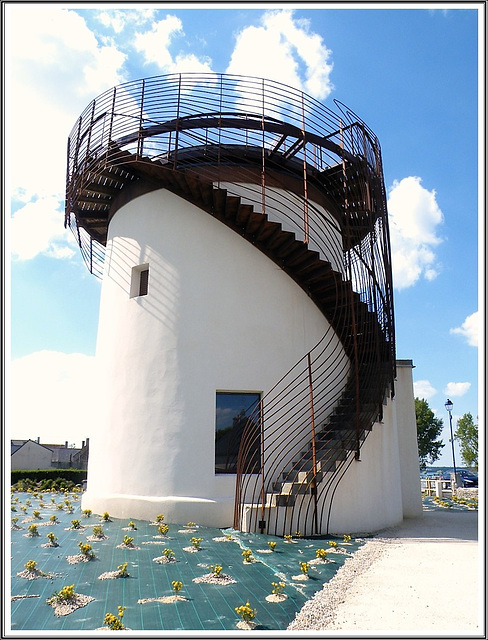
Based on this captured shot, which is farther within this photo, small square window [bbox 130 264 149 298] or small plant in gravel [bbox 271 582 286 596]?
small square window [bbox 130 264 149 298]

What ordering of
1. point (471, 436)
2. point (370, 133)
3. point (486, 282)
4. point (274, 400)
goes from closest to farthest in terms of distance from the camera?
point (486, 282) < point (274, 400) < point (370, 133) < point (471, 436)

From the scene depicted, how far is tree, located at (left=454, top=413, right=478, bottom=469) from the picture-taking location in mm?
56531

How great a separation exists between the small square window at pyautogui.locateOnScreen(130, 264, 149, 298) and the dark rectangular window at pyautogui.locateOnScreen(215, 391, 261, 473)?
10.4ft

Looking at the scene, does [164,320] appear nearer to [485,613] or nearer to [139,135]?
[139,135]

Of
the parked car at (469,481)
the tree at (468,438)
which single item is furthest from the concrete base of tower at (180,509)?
the tree at (468,438)

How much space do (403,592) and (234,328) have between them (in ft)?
20.5

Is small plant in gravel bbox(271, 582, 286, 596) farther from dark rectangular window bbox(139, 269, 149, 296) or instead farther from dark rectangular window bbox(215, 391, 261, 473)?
dark rectangular window bbox(139, 269, 149, 296)

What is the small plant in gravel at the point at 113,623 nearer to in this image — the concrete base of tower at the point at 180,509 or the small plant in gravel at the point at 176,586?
the small plant in gravel at the point at 176,586

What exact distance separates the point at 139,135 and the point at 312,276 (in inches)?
190

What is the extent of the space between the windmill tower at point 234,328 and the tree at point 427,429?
32643 millimetres

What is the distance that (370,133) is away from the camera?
40.4 ft

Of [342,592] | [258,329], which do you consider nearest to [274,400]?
[258,329]

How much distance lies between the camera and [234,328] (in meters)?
10.7

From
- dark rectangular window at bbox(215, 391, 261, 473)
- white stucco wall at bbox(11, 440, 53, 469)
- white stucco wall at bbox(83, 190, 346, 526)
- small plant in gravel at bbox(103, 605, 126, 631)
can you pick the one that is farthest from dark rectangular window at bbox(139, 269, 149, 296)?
white stucco wall at bbox(11, 440, 53, 469)
